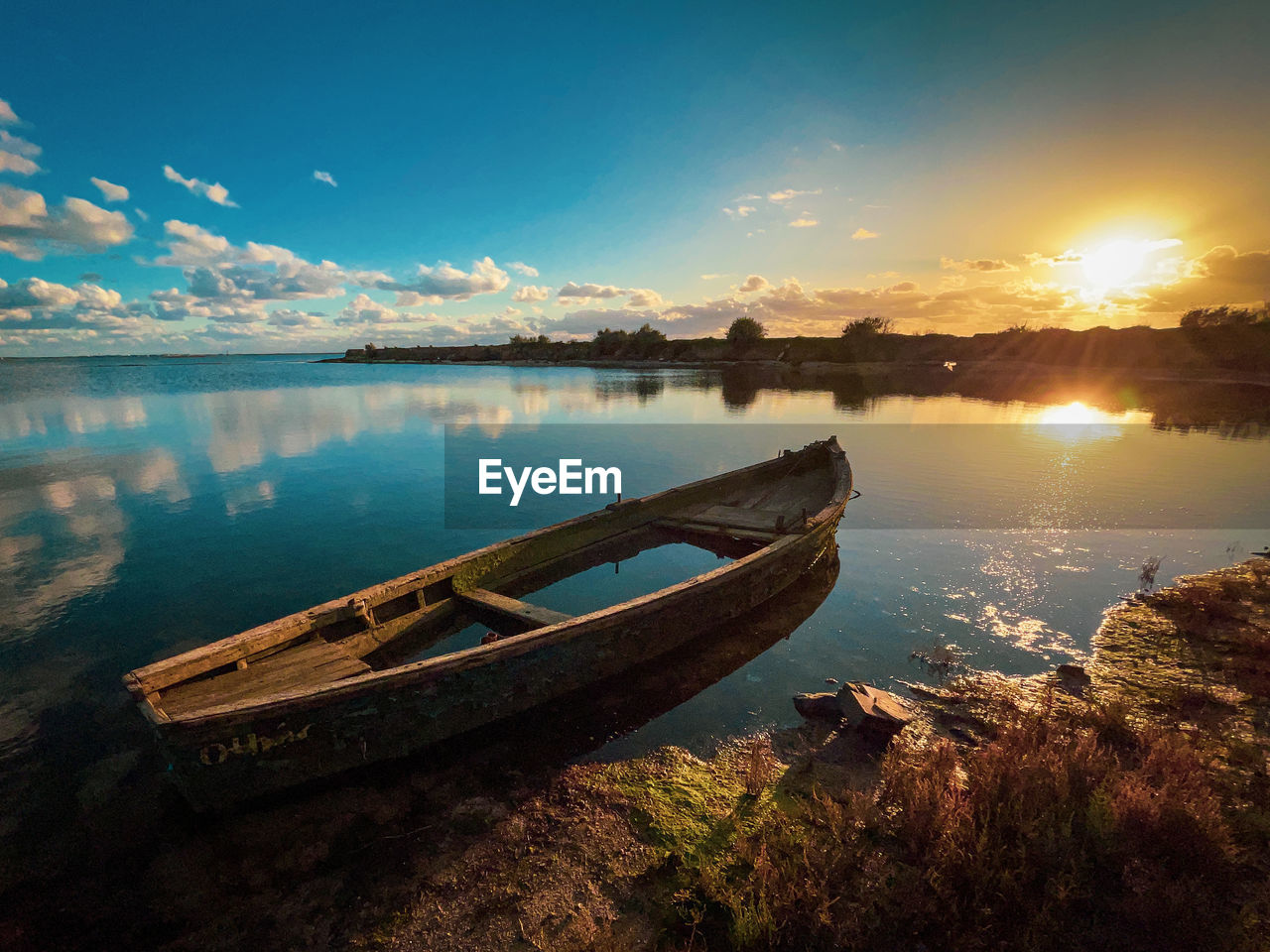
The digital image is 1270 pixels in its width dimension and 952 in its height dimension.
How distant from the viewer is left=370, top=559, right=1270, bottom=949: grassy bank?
431 centimetres

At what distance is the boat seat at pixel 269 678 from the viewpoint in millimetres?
5909

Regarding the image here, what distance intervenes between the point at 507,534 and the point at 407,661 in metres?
7.10

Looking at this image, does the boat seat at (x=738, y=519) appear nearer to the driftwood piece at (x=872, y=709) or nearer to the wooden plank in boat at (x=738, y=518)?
the wooden plank in boat at (x=738, y=518)

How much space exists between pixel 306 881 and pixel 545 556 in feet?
22.0

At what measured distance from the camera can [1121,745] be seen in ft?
21.8

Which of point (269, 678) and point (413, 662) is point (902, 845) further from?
point (269, 678)

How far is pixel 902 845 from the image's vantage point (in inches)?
209

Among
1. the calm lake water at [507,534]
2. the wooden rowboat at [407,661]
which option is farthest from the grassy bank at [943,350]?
the wooden rowboat at [407,661]

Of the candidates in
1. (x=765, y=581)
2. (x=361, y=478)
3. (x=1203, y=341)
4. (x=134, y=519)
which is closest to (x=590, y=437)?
(x=361, y=478)

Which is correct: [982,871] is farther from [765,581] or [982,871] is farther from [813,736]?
[765,581]

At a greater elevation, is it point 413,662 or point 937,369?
point 937,369

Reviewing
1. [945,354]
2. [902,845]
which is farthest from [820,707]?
[945,354]
